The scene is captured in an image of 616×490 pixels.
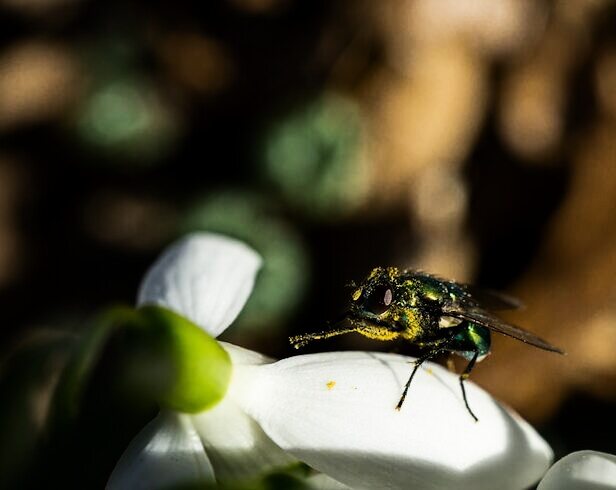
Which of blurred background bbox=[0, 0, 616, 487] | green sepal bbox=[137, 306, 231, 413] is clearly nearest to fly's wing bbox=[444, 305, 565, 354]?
green sepal bbox=[137, 306, 231, 413]

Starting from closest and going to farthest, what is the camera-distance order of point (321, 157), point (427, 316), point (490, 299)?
point (427, 316) < point (490, 299) < point (321, 157)

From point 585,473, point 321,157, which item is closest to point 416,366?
point 585,473

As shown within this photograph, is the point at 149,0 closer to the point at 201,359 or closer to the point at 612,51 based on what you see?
the point at 612,51

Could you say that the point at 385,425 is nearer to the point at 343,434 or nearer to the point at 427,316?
the point at 343,434

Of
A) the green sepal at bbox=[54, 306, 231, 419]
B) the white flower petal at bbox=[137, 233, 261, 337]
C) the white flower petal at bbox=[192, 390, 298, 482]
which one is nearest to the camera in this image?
the green sepal at bbox=[54, 306, 231, 419]

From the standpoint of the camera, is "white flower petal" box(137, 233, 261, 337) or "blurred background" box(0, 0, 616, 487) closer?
"white flower petal" box(137, 233, 261, 337)

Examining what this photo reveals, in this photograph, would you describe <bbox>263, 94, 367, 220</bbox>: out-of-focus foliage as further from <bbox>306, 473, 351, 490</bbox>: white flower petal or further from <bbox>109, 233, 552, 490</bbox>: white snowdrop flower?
<bbox>306, 473, 351, 490</bbox>: white flower petal

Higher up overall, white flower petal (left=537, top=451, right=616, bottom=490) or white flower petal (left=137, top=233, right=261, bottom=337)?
white flower petal (left=137, top=233, right=261, bottom=337)
